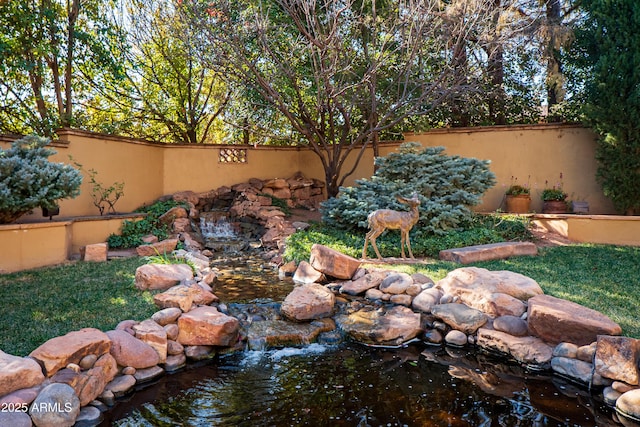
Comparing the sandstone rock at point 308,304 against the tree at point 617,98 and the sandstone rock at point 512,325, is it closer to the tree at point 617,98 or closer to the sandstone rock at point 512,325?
the sandstone rock at point 512,325

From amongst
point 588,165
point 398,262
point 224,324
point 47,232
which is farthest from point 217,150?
point 588,165

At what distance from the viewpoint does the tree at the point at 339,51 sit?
7.80 meters

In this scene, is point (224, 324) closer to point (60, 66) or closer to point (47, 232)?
point (47, 232)

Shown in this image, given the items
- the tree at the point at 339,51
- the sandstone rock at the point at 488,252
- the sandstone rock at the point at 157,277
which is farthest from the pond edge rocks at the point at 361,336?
the tree at the point at 339,51

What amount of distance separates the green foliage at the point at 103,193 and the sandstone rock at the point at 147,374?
592cm

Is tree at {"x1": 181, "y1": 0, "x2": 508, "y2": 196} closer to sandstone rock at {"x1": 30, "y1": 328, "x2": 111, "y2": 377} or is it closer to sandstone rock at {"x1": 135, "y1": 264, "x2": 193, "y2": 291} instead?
sandstone rock at {"x1": 135, "y1": 264, "x2": 193, "y2": 291}

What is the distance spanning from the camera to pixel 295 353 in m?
3.94

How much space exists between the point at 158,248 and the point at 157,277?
97.4 inches

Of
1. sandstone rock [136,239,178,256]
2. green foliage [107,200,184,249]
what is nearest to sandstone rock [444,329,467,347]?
sandstone rock [136,239,178,256]

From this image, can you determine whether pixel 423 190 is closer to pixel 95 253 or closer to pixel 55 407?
pixel 95 253

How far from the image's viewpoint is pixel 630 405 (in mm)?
2850

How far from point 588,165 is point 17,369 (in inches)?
411

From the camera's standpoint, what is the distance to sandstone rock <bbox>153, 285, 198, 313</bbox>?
163 inches

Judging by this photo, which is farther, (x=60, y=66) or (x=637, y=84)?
(x=60, y=66)
